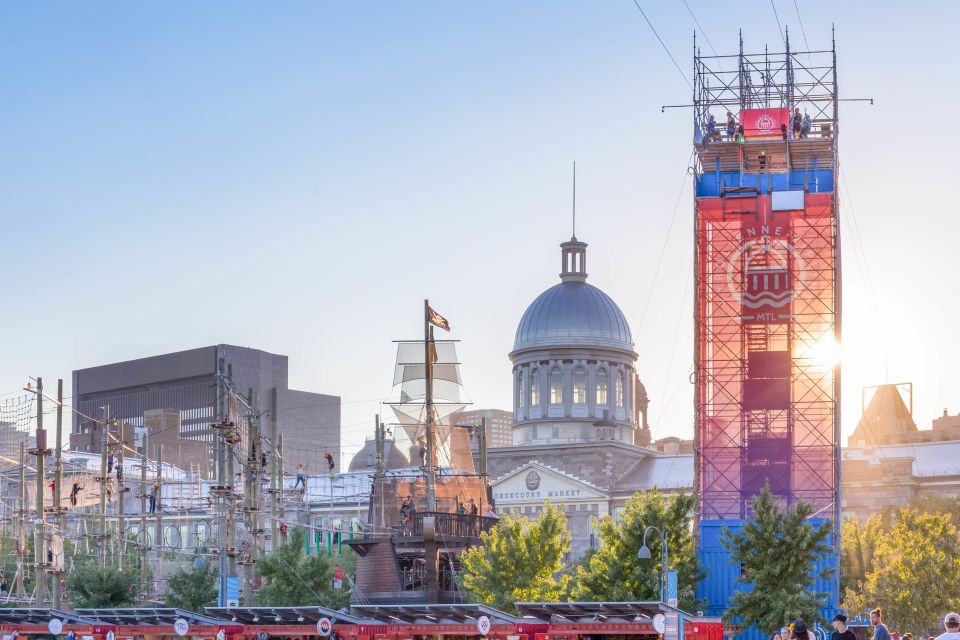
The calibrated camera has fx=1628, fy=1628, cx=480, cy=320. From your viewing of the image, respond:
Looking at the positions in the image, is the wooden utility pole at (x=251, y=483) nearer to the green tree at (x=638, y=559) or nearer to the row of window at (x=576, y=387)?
the green tree at (x=638, y=559)

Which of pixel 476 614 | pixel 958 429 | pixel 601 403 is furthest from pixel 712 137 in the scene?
pixel 958 429

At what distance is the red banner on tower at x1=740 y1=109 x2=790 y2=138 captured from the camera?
92.5 metres

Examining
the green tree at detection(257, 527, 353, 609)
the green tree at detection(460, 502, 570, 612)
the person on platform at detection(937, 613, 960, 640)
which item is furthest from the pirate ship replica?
the person on platform at detection(937, 613, 960, 640)

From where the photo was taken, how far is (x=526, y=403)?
15325cm

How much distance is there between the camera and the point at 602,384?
152125 millimetres

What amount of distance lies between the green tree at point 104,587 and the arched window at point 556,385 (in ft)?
Answer: 223

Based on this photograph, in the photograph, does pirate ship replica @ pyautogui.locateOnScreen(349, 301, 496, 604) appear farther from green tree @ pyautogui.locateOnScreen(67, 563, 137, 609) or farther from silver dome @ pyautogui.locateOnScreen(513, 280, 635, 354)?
silver dome @ pyautogui.locateOnScreen(513, 280, 635, 354)

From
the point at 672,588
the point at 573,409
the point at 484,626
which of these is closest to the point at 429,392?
the point at 672,588

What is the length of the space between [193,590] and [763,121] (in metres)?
40.9

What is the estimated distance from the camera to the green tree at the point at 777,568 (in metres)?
65.8

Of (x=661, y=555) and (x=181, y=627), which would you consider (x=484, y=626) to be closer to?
(x=181, y=627)

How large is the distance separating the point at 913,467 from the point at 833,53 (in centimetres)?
5129

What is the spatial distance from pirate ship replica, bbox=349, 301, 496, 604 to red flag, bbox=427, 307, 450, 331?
0.06 meters

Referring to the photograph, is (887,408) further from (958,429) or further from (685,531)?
(685,531)
